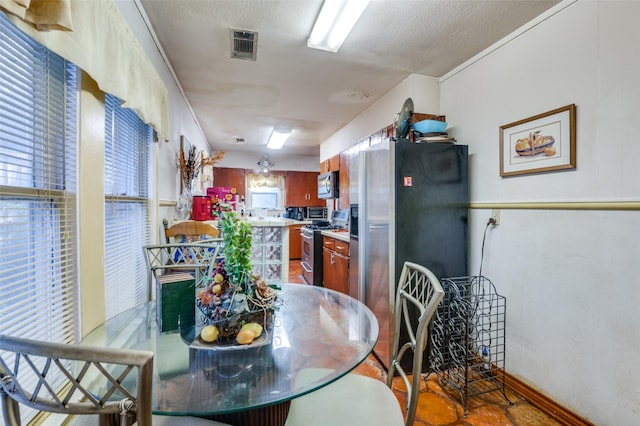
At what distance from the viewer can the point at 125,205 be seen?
175cm

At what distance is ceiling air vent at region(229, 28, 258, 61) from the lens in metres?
2.01

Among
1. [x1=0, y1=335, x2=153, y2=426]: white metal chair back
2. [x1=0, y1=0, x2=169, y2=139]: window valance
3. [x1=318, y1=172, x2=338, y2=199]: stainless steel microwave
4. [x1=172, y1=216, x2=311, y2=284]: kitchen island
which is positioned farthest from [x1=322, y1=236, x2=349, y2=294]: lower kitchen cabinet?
[x1=0, y1=335, x2=153, y2=426]: white metal chair back

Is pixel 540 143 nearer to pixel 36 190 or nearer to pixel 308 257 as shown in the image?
pixel 36 190

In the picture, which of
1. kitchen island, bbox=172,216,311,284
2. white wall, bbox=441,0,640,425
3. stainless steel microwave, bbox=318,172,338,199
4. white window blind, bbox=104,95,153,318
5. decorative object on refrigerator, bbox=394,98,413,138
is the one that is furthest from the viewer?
stainless steel microwave, bbox=318,172,338,199

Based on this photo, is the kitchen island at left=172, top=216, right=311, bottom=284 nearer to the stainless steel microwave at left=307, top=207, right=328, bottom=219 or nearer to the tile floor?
the tile floor

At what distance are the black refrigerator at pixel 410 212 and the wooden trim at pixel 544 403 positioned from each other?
30.8 inches

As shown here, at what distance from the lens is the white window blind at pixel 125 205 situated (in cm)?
152

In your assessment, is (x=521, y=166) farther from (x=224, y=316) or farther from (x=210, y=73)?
(x=210, y=73)

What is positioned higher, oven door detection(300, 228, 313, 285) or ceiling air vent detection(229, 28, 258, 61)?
ceiling air vent detection(229, 28, 258, 61)

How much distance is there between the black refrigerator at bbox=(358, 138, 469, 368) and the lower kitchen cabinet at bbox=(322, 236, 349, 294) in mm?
701

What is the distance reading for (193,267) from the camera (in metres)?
1.95

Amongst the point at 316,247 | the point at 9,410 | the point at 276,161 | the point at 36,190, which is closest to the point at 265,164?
the point at 276,161

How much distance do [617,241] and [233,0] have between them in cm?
251

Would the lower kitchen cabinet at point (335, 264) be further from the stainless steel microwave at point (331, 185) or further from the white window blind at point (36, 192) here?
the white window blind at point (36, 192)
